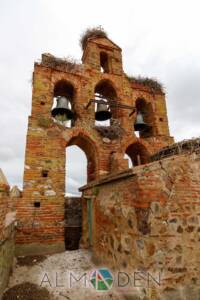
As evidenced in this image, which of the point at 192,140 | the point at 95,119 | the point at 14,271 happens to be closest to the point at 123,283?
the point at 14,271

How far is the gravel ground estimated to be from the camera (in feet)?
13.7

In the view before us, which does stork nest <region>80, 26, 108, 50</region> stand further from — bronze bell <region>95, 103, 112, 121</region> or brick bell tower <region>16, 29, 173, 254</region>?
bronze bell <region>95, 103, 112, 121</region>

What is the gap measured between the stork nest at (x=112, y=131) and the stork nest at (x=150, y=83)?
353 centimetres

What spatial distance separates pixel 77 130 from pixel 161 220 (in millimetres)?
5658

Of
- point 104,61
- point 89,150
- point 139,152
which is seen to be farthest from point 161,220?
point 104,61

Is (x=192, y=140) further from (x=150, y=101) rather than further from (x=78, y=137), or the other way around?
(x=150, y=101)

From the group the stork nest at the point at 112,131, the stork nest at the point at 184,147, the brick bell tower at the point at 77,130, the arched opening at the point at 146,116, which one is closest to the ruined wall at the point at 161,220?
the stork nest at the point at 184,147

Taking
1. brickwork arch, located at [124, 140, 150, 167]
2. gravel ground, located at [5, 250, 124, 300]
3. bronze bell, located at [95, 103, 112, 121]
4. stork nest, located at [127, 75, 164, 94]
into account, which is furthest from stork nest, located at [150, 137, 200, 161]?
stork nest, located at [127, 75, 164, 94]

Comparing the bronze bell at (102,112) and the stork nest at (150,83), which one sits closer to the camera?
the bronze bell at (102,112)

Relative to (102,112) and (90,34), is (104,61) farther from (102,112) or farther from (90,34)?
(102,112)

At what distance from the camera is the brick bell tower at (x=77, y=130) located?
6.82 m

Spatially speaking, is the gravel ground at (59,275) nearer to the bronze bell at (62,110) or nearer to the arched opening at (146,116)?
the bronze bell at (62,110)

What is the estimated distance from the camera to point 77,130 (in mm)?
8391

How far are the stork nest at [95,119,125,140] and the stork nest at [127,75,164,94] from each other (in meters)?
3.53
